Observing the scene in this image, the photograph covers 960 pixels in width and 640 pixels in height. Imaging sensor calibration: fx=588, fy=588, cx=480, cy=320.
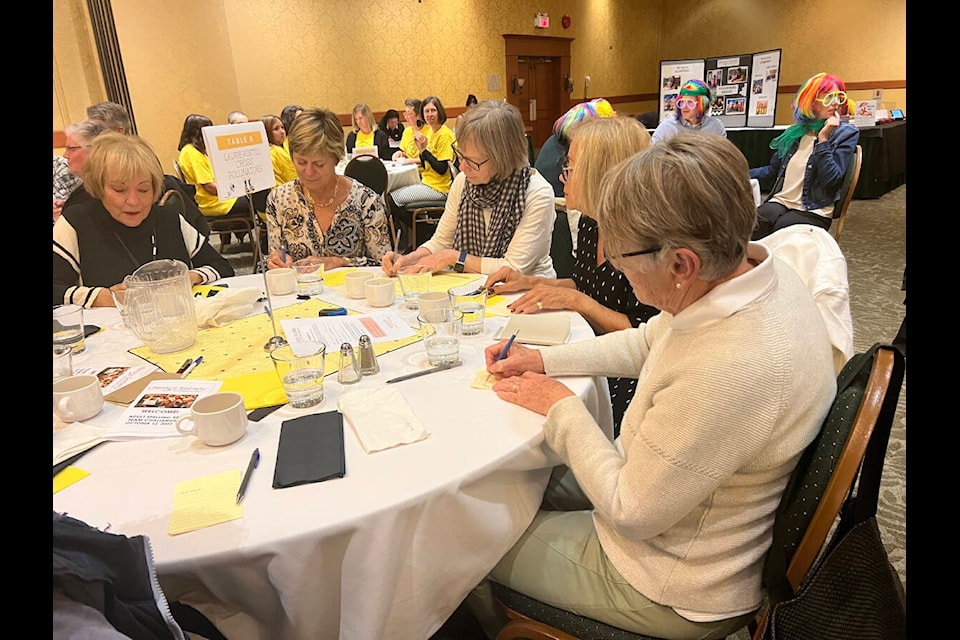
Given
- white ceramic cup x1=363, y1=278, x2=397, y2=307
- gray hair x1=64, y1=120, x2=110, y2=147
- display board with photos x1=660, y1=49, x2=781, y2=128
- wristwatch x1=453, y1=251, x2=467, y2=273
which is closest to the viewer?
white ceramic cup x1=363, y1=278, x2=397, y2=307

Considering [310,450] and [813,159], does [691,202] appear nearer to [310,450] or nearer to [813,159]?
[310,450]

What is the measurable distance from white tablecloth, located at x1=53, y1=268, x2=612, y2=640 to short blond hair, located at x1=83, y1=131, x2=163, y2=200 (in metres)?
1.33

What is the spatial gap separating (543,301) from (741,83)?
930 cm

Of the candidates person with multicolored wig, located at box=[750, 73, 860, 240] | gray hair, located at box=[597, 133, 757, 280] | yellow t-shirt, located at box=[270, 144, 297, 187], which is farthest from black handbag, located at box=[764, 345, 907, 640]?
yellow t-shirt, located at box=[270, 144, 297, 187]

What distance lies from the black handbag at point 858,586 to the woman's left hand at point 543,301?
0.98 metres

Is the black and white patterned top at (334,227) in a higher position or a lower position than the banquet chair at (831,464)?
higher

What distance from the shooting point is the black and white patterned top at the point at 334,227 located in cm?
269

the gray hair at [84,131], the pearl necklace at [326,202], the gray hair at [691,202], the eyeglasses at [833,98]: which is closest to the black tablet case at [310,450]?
the gray hair at [691,202]

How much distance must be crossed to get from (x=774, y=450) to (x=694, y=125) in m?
5.36

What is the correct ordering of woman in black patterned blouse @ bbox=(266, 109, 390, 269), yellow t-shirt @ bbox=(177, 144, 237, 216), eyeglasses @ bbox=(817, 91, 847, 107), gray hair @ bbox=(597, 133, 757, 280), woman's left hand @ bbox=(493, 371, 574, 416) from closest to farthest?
gray hair @ bbox=(597, 133, 757, 280) → woman's left hand @ bbox=(493, 371, 574, 416) → woman in black patterned blouse @ bbox=(266, 109, 390, 269) → eyeglasses @ bbox=(817, 91, 847, 107) → yellow t-shirt @ bbox=(177, 144, 237, 216)

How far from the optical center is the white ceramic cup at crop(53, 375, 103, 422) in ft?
4.09

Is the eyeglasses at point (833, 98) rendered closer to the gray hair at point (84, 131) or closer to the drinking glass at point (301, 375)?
the drinking glass at point (301, 375)

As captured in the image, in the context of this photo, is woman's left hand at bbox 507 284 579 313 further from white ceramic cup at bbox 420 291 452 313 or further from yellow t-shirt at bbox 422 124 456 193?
yellow t-shirt at bbox 422 124 456 193
